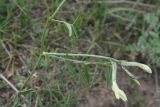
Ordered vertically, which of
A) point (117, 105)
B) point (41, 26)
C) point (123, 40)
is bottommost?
point (117, 105)

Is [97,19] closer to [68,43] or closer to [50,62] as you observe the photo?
[68,43]


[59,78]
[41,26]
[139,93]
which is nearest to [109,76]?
[59,78]

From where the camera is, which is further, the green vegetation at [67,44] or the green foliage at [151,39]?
the green foliage at [151,39]

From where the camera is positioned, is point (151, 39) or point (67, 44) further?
point (151, 39)

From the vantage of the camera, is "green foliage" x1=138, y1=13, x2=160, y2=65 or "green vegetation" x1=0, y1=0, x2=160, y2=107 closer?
"green vegetation" x1=0, y1=0, x2=160, y2=107
